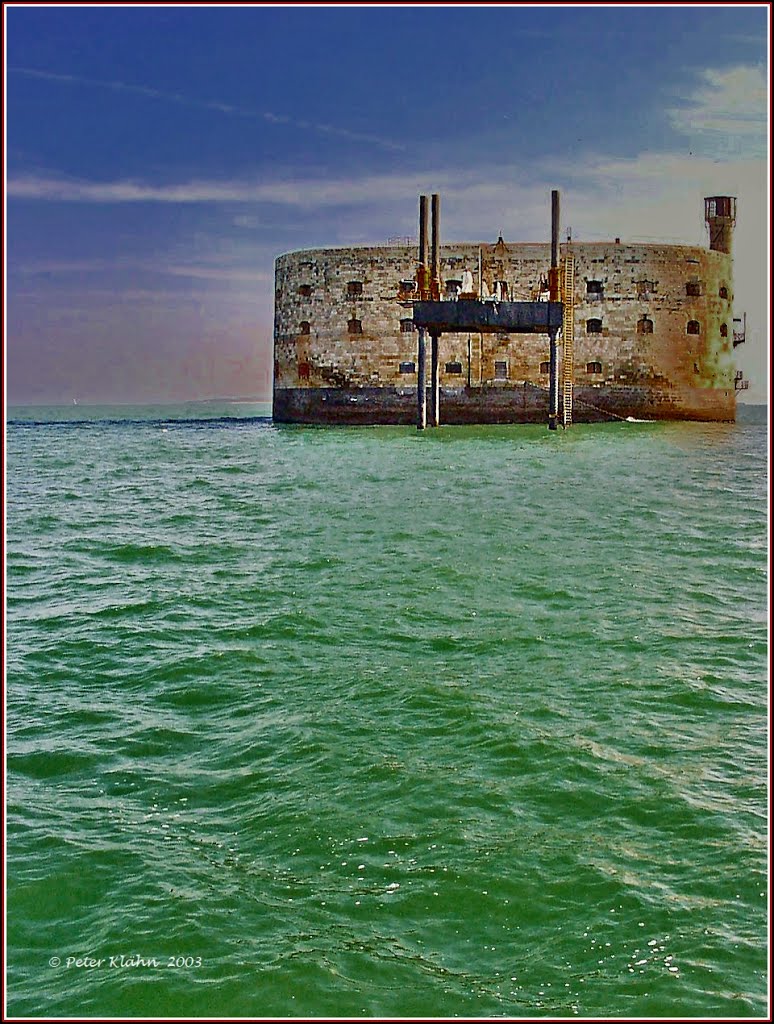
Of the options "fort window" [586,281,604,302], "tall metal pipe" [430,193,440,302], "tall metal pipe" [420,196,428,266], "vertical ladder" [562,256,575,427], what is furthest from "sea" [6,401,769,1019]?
"fort window" [586,281,604,302]

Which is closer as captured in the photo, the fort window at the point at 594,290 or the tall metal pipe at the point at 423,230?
the tall metal pipe at the point at 423,230

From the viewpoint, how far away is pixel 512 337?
39.7 metres

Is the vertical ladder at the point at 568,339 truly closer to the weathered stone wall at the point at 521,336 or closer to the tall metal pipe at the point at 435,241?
the weathered stone wall at the point at 521,336

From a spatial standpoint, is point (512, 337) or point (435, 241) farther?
point (512, 337)

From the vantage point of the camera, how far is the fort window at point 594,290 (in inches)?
1559

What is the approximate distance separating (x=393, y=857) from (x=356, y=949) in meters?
0.77

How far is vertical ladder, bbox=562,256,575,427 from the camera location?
37.3m

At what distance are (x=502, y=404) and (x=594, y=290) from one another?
213 inches

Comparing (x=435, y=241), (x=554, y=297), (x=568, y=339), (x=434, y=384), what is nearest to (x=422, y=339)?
(x=434, y=384)

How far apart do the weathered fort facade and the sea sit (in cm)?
2677

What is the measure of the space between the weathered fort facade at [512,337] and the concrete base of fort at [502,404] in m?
0.04

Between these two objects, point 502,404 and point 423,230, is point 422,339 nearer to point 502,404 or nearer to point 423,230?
point 423,230

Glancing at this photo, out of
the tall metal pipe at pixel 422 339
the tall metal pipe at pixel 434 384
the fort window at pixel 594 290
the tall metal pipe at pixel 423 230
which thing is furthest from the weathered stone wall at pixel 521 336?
the tall metal pipe at pixel 422 339

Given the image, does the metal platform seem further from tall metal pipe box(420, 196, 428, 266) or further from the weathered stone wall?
the weathered stone wall
